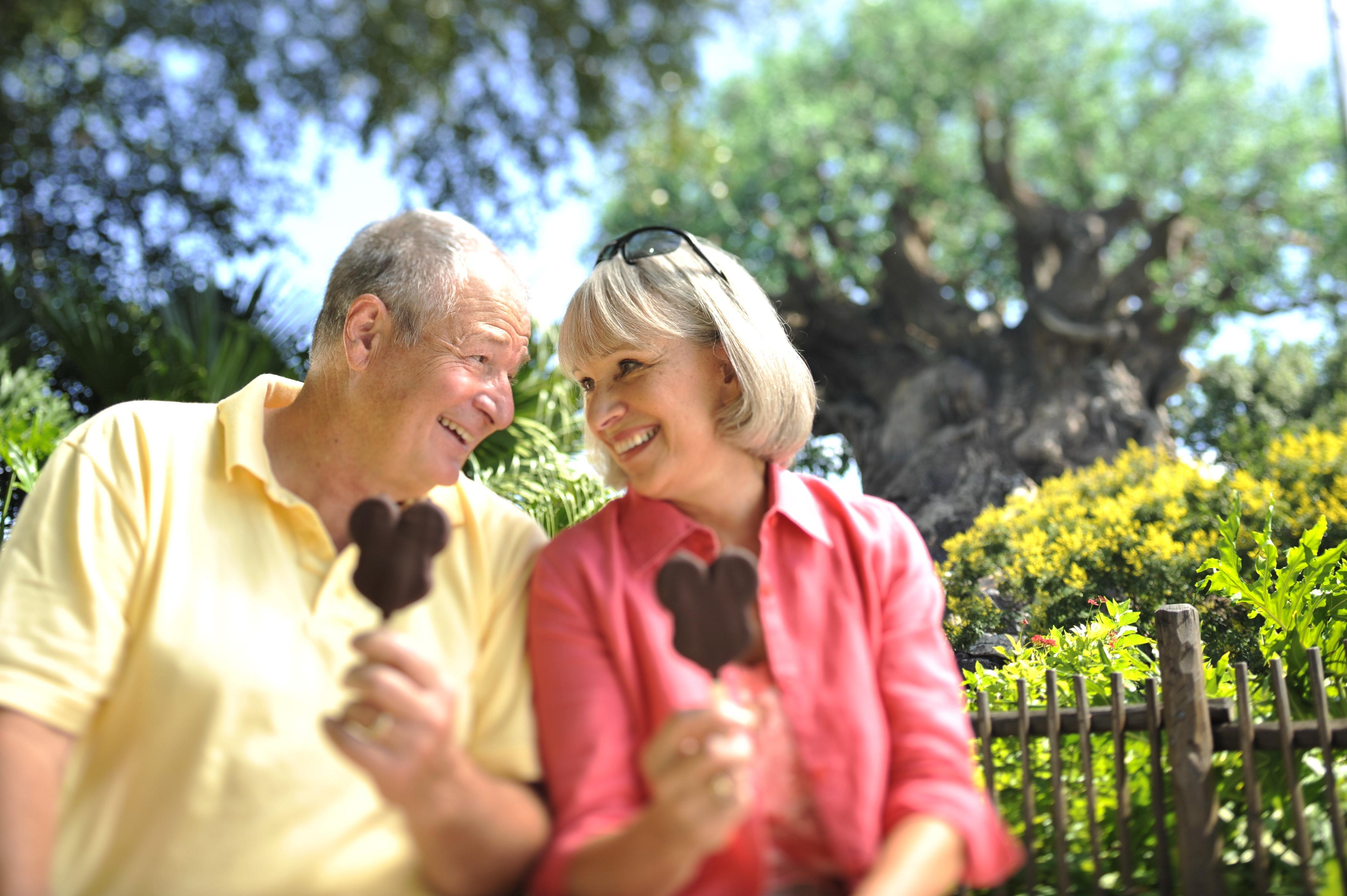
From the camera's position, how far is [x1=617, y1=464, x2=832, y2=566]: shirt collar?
204cm

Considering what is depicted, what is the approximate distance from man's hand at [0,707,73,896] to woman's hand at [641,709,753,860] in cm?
101

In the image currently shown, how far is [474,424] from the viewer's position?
7.71ft

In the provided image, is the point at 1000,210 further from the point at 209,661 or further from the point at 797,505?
the point at 209,661

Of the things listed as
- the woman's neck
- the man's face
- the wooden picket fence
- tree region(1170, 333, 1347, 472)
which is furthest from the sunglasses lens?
tree region(1170, 333, 1347, 472)

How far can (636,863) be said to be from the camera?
157cm

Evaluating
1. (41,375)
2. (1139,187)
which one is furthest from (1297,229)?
(41,375)

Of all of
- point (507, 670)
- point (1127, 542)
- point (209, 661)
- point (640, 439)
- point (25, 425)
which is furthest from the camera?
point (1127, 542)

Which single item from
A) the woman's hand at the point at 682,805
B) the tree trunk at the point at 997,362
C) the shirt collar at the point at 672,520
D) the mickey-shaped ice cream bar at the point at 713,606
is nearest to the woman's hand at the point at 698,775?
the woman's hand at the point at 682,805

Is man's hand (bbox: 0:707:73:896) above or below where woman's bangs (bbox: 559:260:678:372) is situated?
below

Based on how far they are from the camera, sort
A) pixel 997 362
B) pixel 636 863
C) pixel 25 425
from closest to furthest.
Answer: pixel 636 863 < pixel 25 425 < pixel 997 362

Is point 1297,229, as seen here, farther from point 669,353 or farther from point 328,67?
point 669,353

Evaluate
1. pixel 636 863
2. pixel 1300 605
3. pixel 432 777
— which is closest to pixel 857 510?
pixel 636 863

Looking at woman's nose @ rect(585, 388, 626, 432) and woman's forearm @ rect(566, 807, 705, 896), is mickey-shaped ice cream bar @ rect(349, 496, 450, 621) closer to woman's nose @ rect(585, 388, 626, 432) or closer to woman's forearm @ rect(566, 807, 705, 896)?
woman's forearm @ rect(566, 807, 705, 896)

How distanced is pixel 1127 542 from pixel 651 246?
4.61 meters
